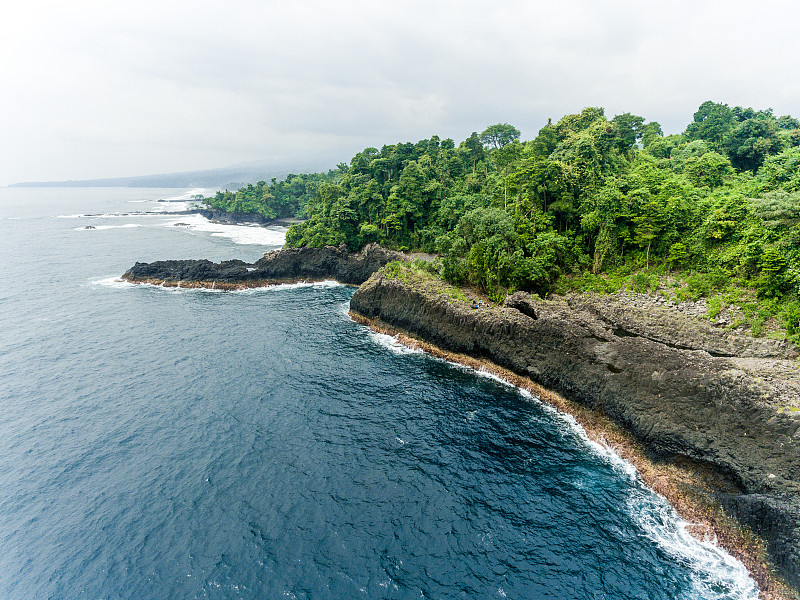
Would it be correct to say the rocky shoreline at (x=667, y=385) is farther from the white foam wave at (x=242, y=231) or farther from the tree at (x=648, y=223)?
the white foam wave at (x=242, y=231)

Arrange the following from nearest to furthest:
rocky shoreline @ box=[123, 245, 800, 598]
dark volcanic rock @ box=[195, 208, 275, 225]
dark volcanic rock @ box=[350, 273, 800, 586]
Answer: rocky shoreline @ box=[123, 245, 800, 598]
dark volcanic rock @ box=[350, 273, 800, 586]
dark volcanic rock @ box=[195, 208, 275, 225]

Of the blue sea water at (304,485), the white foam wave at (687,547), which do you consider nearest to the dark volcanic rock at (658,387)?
the white foam wave at (687,547)

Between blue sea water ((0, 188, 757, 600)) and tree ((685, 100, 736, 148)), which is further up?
tree ((685, 100, 736, 148))

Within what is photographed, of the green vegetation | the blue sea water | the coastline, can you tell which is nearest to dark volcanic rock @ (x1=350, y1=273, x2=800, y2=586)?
the coastline

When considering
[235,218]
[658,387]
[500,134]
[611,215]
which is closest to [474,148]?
[500,134]

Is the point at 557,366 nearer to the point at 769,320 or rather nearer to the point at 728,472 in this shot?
the point at 728,472

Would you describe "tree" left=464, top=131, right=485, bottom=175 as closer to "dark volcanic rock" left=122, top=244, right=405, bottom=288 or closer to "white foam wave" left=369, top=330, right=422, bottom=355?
"dark volcanic rock" left=122, top=244, right=405, bottom=288

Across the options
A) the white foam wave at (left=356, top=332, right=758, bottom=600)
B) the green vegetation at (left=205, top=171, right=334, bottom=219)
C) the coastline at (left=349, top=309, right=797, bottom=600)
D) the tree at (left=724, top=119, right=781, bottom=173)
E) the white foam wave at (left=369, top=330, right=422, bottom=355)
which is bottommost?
the white foam wave at (left=369, top=330, right=422, bottom=355)
